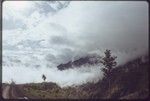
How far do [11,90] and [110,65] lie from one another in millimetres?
1342

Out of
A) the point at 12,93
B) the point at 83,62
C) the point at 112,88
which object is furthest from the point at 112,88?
the point at 12,93

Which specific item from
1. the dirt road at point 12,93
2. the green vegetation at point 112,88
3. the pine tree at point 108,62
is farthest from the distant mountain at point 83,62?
the dirt road at point 12,93

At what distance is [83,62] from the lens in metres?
4.74

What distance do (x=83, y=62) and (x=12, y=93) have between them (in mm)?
1018

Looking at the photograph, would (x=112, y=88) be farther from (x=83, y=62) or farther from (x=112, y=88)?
(x=83, y=62)

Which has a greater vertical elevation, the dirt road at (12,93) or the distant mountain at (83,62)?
the distant mountain at (83,62)

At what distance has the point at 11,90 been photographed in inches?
190

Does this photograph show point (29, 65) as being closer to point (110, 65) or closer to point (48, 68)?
point (48, 68)

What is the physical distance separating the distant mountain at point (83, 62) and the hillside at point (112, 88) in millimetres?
246

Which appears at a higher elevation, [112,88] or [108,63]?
[108,63]

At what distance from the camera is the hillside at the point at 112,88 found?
15.1ft

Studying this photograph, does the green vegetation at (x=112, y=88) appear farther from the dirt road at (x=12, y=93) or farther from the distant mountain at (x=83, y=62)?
the distant mountain at (x=83, y=62)

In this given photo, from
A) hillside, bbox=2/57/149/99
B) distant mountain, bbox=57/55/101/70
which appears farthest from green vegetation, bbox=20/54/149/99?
distant mountain, bbox=57/55/101/70

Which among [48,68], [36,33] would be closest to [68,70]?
[48,68]
